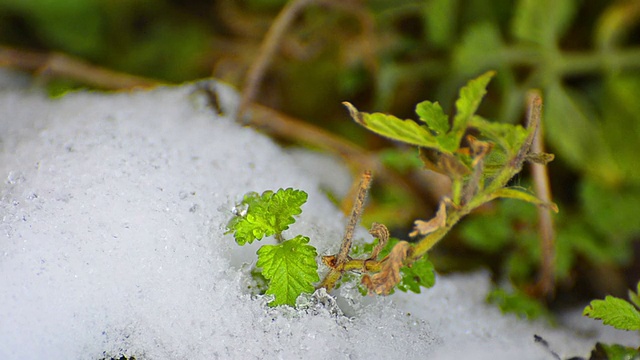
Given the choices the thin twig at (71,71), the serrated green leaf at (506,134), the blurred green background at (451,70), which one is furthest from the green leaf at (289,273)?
the thin twig at (71,71)

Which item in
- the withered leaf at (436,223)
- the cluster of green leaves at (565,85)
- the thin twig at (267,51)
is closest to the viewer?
the withered leaf at (436,223)

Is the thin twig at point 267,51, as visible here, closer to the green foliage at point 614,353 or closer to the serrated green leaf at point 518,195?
the serrated green leaf at point 518,195

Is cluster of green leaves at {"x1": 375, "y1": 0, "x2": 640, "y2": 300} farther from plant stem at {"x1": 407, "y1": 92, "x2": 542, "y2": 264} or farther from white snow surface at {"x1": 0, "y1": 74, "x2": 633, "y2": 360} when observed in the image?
plant stem at {"x1": 407, "y1": 92, "x2": 542, "y2": 264}

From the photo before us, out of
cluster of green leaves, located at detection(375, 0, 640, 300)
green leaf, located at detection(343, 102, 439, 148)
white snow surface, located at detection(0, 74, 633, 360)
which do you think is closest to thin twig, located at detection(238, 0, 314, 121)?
white snow surface, located at detection(0, 74, 633, 360)

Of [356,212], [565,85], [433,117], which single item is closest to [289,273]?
[356,212]

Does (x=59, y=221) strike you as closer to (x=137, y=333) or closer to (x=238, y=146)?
(x=137, y=333)

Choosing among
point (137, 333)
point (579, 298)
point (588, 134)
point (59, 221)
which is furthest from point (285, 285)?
point (588, 134)
